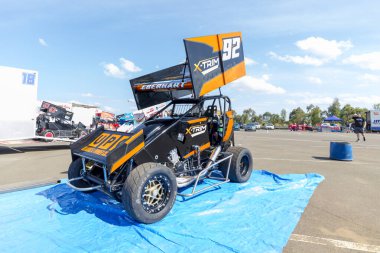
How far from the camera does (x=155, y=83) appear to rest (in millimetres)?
4918

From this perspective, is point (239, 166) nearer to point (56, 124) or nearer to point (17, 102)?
point (17, 102)

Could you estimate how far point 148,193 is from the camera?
3344mm

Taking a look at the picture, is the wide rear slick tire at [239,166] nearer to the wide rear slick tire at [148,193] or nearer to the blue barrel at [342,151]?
the wide rear slick tire at [148,193]

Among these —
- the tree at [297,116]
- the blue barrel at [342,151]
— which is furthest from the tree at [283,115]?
the blue barrel at [342,151]

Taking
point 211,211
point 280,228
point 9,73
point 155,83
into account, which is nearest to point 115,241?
point 211,211

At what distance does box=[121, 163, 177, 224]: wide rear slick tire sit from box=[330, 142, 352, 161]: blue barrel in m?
7.18

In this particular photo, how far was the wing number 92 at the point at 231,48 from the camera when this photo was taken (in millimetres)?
4945

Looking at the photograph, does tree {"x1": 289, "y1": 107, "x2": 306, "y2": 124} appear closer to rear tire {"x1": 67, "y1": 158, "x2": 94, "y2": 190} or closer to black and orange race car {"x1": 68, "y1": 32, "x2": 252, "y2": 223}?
black and orange race car {"x1": 68, "y1": 32, "x2": 252, "y2": 223}

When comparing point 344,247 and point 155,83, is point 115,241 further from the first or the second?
point 155,83

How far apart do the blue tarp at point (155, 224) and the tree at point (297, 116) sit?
217ft

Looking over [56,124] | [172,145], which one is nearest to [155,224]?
[172,145]

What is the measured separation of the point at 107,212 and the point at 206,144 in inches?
83.4

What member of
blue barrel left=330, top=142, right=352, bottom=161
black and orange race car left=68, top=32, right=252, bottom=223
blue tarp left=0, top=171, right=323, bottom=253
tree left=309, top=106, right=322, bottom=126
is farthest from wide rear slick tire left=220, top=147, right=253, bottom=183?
tree left=309, top=106, right=322, bottom=126

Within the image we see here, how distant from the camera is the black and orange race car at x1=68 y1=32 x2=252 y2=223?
3328 mm
